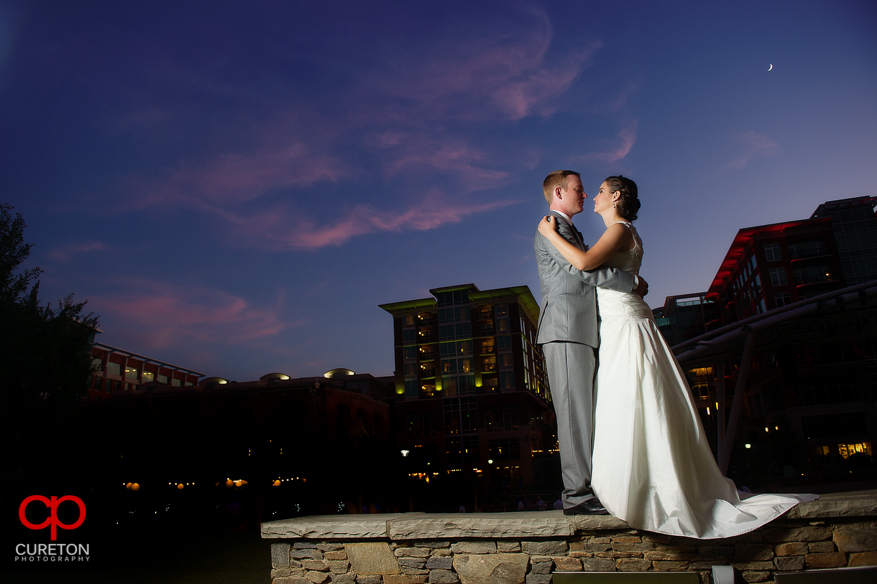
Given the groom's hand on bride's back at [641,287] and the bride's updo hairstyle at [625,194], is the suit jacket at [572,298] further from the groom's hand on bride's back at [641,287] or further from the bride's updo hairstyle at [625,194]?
the bride's updo hairstyle at [625,194]

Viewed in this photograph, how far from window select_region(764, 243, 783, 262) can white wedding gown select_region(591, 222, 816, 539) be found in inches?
2264

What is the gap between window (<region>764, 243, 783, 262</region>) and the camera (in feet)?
166

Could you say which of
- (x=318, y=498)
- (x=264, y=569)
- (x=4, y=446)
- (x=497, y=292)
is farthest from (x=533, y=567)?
(x=497, y=292)

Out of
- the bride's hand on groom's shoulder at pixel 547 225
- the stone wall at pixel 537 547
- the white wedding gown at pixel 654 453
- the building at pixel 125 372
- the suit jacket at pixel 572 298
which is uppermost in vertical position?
the building at pixel 125 372

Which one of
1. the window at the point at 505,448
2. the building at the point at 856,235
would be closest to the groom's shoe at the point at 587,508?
the window at the point at 505,448

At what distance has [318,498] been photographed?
72.6 feet

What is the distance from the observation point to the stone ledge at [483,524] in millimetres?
2844

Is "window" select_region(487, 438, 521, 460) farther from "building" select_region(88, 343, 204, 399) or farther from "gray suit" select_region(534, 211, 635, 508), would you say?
"gray suit" select_region(534, 211, 635, 508)

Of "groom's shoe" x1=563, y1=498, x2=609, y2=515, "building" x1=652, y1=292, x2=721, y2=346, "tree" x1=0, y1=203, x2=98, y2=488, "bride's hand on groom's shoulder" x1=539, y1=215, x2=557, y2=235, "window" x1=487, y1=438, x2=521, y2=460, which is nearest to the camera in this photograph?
"groom's shoe" x1=563, y1=498, x2=609, y2=515

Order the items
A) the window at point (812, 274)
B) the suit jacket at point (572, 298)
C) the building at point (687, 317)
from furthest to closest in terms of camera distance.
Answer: the building at point (687, 317)
the window at point (812, 274)
the suit jacket at point (572, 298)

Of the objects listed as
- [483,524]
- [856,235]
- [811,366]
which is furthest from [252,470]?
[856,235]

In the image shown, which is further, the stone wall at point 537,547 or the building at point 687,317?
the building at point 687,317

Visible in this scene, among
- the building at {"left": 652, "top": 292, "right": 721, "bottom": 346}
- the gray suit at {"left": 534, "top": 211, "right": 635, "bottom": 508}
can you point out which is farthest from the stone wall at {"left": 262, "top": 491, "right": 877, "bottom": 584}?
the building at {"left": 652, "top": 292, "right": 721, "bottom": 346}

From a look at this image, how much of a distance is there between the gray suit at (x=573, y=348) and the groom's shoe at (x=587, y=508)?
0.08 feet
